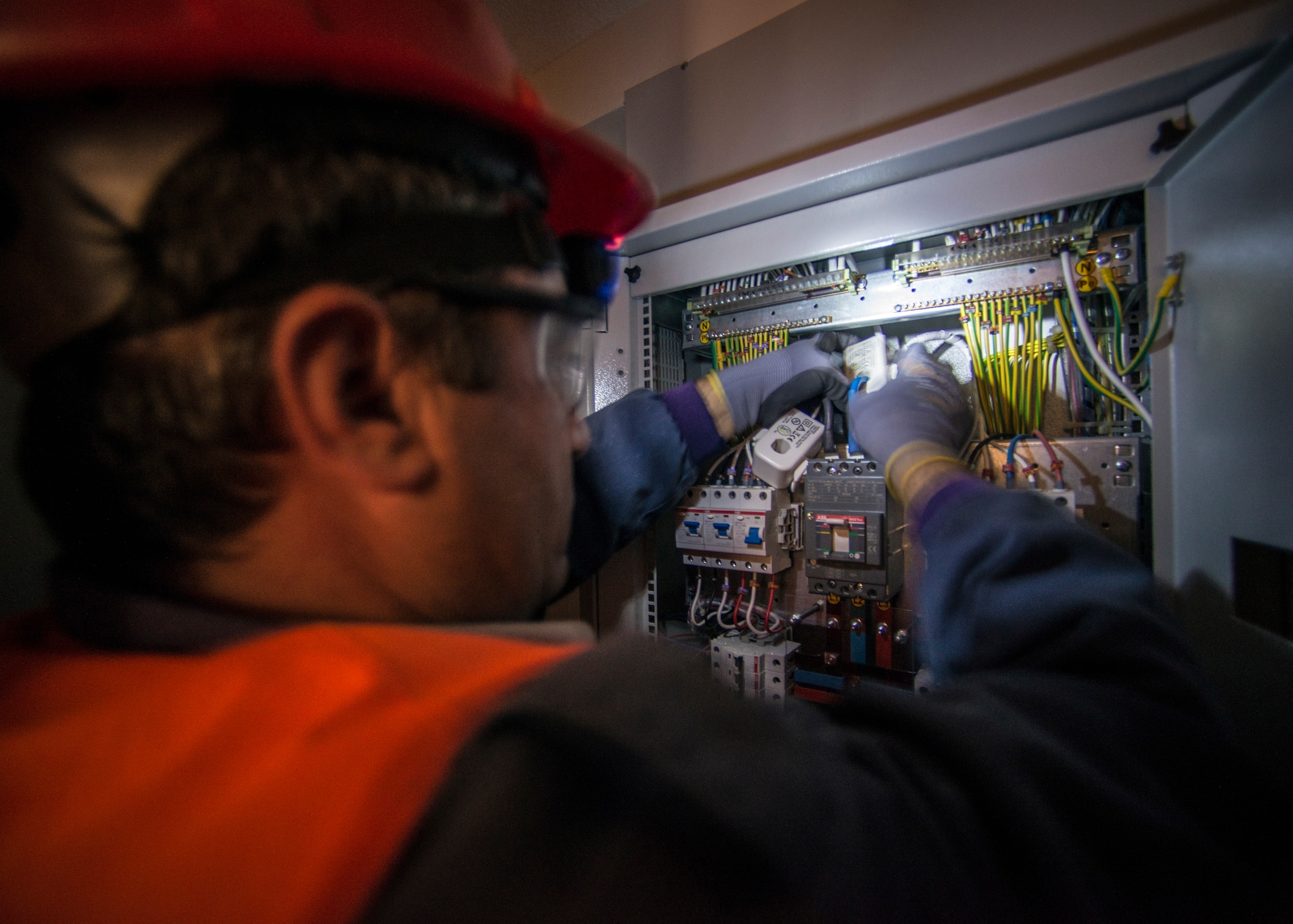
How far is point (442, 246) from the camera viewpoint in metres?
0.41

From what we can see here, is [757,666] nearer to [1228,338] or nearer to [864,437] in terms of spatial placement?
[864,437]

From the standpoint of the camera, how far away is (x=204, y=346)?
35cm

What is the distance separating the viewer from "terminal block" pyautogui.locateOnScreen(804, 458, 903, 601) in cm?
101

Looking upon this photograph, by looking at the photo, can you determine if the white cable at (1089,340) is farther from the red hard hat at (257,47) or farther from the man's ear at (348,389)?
the man's ear at (348,389)

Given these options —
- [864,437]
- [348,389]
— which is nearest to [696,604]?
[864,437]

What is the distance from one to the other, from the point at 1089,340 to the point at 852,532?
20.5 inches

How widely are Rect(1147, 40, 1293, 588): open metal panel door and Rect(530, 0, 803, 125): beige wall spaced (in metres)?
0.91

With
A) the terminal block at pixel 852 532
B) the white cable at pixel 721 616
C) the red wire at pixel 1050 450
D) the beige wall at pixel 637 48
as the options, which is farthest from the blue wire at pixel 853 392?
the beige wall at pixel 637 48

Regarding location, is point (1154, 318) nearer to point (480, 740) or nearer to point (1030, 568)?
point (1030, 568)

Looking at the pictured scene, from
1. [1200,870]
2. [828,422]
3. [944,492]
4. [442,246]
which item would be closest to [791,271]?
[828,422]

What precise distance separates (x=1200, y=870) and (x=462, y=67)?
93 cm

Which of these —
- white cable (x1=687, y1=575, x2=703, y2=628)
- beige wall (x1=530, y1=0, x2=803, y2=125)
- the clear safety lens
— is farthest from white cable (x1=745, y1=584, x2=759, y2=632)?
beige wall (x1=530, y1=0, x2=803, y2=125)

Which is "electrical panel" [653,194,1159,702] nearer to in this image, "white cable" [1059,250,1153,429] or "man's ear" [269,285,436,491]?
"white cable" [1059,250,1153,429]

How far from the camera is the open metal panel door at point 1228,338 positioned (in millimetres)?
555
